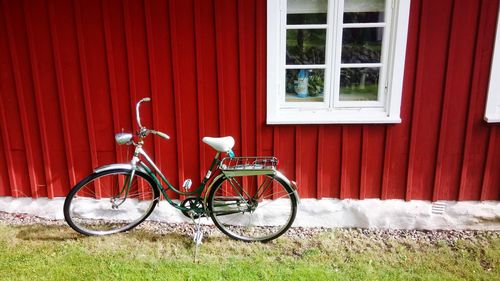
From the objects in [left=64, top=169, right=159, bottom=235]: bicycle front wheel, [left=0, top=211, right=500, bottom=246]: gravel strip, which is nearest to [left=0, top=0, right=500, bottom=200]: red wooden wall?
[left=64, top=169, right=159, bottom=235]: bicycle front wheel

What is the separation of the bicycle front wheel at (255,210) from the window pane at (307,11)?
1.54m

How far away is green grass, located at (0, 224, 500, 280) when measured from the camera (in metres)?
3.46

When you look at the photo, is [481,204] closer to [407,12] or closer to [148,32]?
[407,12]

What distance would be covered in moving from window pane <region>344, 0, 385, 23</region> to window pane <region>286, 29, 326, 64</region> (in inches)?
11.1

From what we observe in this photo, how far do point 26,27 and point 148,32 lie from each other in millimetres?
1163

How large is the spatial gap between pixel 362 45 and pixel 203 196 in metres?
2.17

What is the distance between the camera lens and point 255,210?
420 centimetres

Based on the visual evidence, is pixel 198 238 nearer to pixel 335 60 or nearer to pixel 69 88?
pixel 69 88

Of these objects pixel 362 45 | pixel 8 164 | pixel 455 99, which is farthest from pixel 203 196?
pixel 455 99

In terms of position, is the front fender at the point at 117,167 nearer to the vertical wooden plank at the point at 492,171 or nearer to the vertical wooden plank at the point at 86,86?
the vertical wooden plank at the point at 86,86

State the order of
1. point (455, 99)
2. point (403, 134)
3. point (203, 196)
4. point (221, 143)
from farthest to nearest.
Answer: point (203, 196), point (403, 134), point (455, 99), point (221, 143)

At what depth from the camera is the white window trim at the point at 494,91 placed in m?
3.72

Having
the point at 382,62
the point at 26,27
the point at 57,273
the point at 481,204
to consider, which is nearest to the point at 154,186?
the point at 57,273

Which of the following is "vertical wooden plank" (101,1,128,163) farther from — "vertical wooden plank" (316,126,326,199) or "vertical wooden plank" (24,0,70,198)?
"vertical wooden plank" (316,126,326,199)
